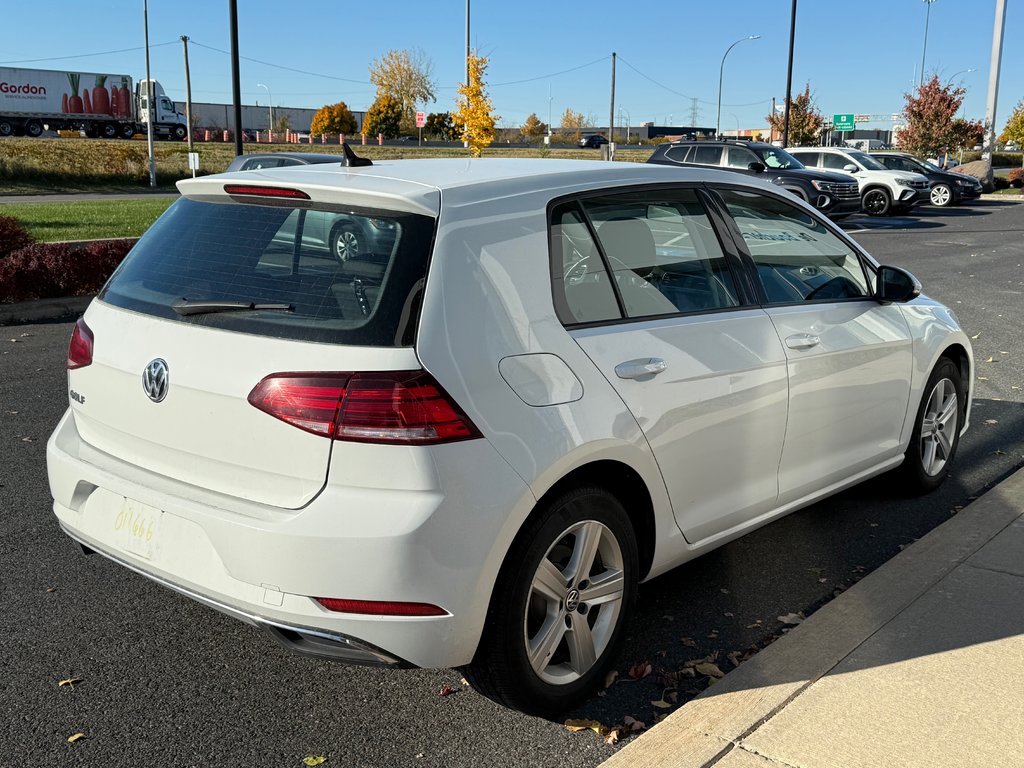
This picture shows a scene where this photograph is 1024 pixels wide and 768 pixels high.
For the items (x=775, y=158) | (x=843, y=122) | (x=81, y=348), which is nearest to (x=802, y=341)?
(x=81, y=348)

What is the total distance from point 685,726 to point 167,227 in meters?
2.32

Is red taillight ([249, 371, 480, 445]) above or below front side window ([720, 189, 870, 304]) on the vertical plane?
below

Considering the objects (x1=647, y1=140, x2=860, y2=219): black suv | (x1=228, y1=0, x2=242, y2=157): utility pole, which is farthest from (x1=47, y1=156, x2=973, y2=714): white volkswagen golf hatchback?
(x1=647, y1=140, x2=860, y2=219): black suv

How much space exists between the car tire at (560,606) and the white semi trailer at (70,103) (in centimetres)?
6415

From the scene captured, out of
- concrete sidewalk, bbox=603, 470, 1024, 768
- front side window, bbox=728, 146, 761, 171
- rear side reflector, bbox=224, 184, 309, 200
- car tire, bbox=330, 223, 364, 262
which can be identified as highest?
front side window, bbox=728, 146, 761, 171

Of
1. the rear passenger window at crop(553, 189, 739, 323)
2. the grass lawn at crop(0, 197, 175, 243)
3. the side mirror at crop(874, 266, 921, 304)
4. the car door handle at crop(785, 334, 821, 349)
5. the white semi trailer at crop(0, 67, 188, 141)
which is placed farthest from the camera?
the white semi trailer at crop(0, 67, 188, 141)

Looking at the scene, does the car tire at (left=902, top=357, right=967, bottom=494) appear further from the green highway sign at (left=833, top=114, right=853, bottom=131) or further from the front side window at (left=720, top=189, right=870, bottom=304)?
the green highway sign at (left=833, top=114, right=853, bottom=131)

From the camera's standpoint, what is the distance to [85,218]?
21.3m

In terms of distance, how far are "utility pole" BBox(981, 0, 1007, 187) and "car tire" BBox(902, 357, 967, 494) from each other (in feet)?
141

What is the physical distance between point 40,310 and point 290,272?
8.64m

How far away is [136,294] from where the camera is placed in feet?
10.9

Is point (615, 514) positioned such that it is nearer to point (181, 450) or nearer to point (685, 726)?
point (685, 726)

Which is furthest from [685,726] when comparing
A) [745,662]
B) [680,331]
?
[680,331]

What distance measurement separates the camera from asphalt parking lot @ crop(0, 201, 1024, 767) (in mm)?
3049
